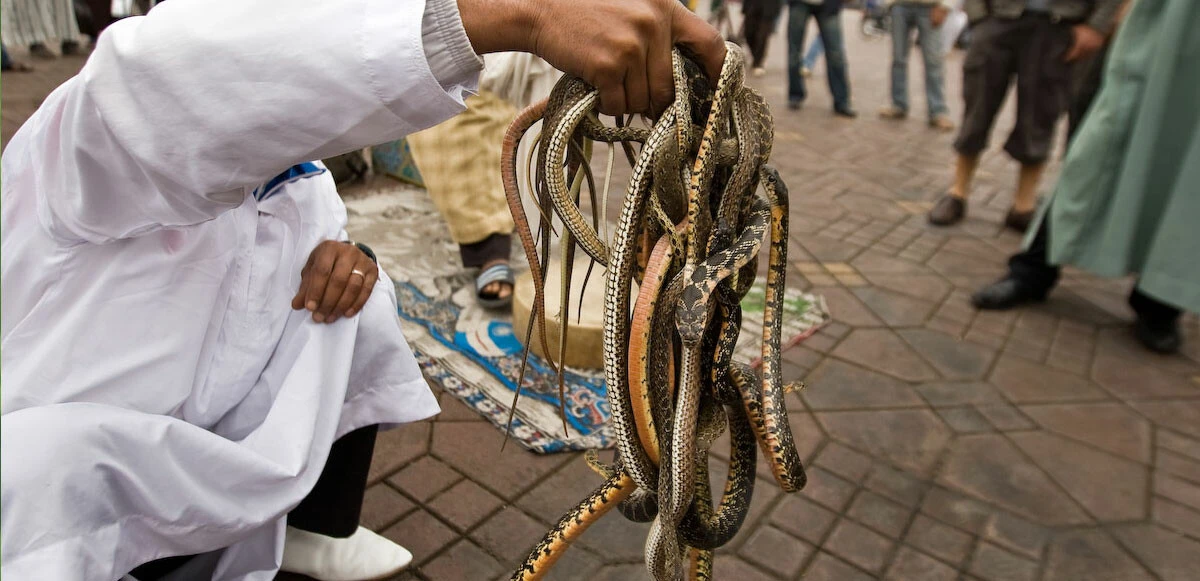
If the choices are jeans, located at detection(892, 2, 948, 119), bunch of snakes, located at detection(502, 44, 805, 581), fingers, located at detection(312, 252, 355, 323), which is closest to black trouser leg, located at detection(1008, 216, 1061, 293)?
bunch of snakes, located at detection(502, 44, 805, 581)

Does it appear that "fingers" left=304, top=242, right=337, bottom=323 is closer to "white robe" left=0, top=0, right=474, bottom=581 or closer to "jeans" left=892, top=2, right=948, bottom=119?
"white robe" left=0, top=0, right=474, bottom=581

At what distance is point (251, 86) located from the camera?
100cm

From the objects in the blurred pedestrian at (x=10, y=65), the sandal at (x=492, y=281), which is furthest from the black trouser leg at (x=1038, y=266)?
the blurred pedestrian at (x=10, y=65)

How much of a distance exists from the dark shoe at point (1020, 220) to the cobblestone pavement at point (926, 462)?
638mm

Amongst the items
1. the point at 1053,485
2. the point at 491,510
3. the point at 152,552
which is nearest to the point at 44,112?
the point at 152,552

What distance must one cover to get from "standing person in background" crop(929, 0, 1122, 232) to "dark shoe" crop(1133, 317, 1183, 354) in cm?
130

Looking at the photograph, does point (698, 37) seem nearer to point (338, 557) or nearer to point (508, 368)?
point (338, 557)

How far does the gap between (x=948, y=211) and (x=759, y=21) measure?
399cm

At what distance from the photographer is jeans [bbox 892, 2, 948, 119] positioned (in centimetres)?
695

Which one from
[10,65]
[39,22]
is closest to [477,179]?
[10,65]

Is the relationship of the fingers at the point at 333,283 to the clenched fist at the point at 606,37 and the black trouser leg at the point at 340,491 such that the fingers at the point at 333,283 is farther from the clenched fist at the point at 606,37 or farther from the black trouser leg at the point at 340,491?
the clenched fist at the point at 606,37

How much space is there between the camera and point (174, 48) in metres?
0.98

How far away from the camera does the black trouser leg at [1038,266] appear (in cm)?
355

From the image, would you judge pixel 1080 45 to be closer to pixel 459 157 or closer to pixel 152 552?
pixel 459 157
